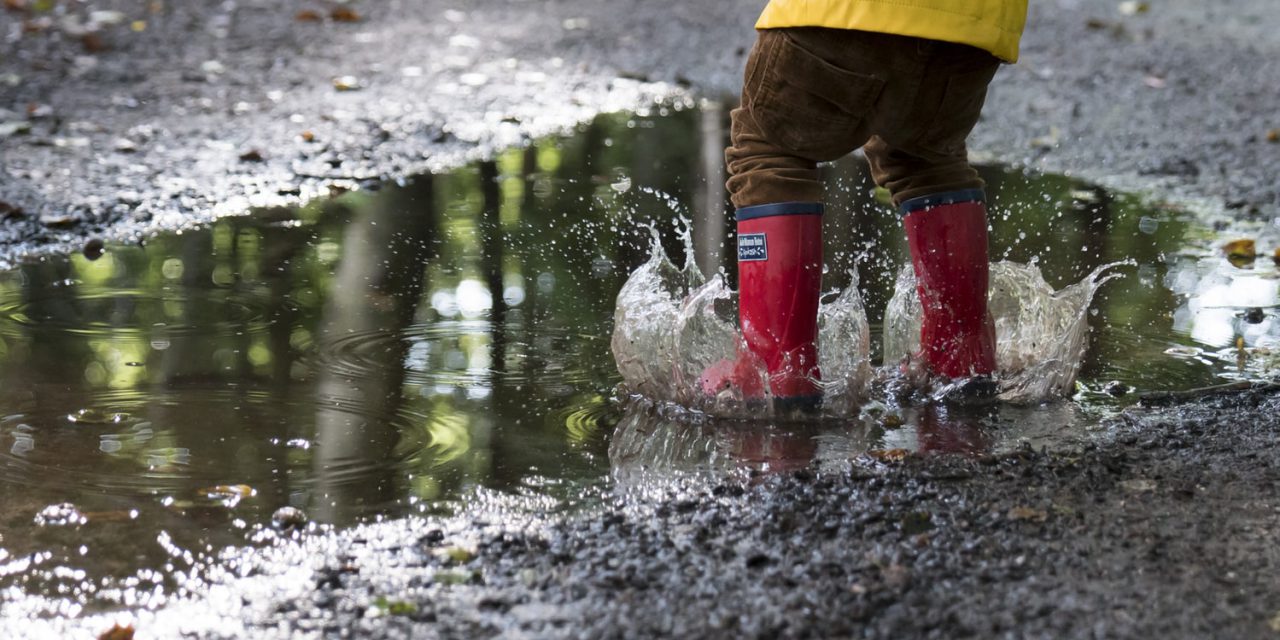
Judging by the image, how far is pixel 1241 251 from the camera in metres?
4.75

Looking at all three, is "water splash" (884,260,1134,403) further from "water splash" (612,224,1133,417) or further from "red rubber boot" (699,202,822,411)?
"red rubber boot" (699,202,822,411)

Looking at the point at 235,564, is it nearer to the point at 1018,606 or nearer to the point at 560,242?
the point at 1018,606

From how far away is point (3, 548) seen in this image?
2471mm

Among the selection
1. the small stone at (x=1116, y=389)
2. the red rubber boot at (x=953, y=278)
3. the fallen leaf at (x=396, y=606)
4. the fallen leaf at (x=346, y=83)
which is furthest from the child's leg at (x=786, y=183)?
the fallen leaf at (x=346, y=83)

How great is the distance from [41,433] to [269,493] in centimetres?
65

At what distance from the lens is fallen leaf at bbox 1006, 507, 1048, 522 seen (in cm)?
250

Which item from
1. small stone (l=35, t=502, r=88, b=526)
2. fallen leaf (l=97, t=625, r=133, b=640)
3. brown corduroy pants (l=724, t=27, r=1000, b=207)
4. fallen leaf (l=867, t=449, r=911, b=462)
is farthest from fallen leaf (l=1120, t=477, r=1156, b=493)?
small stone (l=35, t=502, r=88, b=526)

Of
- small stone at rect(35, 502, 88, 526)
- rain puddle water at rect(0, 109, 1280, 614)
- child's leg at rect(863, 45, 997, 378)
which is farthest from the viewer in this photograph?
child's leg at rect(863, 45, 997, 378)

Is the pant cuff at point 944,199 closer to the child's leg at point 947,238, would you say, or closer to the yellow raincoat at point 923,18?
the child's leg at point 947,238

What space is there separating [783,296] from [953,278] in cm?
44

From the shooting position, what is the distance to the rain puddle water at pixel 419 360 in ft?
8.86

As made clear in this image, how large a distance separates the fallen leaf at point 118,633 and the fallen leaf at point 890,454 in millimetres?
1459

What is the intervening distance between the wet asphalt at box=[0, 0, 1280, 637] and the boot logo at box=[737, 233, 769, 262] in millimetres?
522

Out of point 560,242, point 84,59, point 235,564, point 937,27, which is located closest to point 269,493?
point 235,564
